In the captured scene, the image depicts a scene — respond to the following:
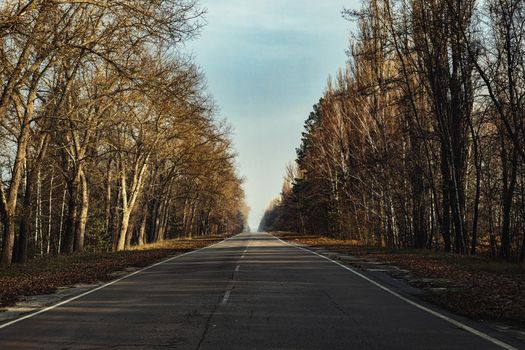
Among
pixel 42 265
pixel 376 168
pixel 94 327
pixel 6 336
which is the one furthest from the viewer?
pixel 376 168

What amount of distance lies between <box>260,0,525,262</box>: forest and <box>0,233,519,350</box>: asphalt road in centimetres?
1011

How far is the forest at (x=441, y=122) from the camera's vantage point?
766 inches

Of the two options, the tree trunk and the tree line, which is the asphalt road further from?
the tree trunk

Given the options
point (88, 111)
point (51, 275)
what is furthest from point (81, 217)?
point (51, 275)

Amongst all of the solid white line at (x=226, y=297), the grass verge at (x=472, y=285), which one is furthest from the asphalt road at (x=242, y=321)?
the grass verge at (x=472, y=285)

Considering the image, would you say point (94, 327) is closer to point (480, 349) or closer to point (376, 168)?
point (480, 349)

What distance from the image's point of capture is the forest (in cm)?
1945

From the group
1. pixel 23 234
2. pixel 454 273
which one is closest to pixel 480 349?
pixel 454 273

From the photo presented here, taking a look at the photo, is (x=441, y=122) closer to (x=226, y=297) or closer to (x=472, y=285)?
(x=472, y=285)

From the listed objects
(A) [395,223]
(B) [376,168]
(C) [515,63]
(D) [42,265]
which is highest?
(C) [515,63]

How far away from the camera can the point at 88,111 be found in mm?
24516

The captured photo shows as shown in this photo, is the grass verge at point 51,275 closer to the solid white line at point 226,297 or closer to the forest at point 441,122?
the solid white line at point 226,297

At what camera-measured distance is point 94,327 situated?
294 inches

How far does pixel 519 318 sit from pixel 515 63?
15388mm
